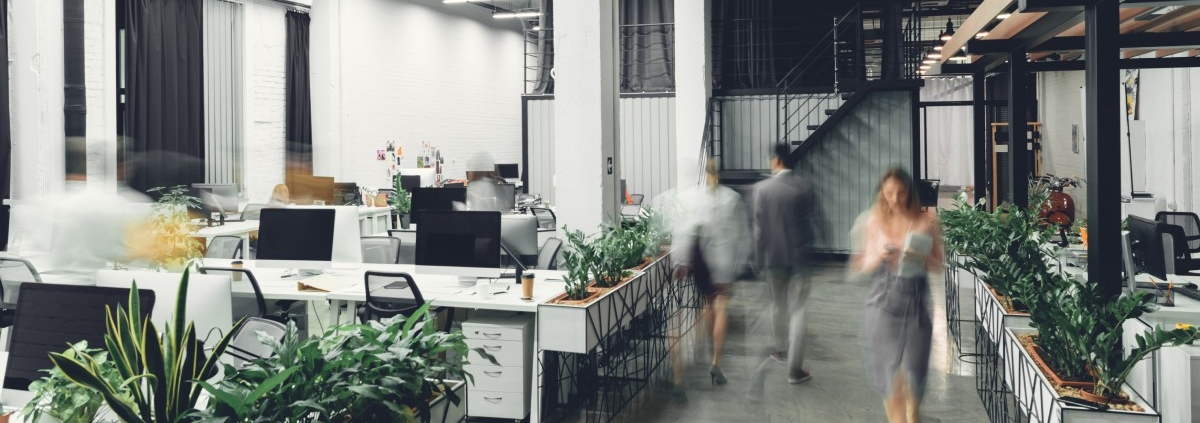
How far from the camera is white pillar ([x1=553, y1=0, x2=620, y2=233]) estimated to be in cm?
656

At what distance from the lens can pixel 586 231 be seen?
21.9 feet

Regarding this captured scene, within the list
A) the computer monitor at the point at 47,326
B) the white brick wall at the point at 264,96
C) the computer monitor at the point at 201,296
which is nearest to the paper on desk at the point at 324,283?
the computer monitor at the point at 201,296

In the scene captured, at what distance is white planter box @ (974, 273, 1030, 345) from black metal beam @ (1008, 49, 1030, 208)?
2.77 feet

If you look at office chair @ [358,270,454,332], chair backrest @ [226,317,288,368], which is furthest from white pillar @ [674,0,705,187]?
chair backrest @ [226,317,288,368]

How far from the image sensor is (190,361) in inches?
79.7

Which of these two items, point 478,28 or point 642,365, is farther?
point 478,28

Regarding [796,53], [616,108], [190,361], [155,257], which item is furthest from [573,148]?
[796,53]

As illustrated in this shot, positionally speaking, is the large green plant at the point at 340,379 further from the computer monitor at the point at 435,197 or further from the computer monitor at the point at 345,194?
the computer monitor at the point at 345,194

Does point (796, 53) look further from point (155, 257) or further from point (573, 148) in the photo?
point (155, 257)

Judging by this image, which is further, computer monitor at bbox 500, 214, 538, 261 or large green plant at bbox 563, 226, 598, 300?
computer monitor at bbox 500, 214, 538, 261

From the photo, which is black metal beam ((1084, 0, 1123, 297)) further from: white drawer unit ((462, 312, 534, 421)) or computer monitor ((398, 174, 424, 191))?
computer monitor ((398, 174, 424, 191))

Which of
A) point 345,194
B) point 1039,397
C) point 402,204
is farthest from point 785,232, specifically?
point 345,194

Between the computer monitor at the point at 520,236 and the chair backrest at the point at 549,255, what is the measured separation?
554mm

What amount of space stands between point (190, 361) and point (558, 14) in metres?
4.96
